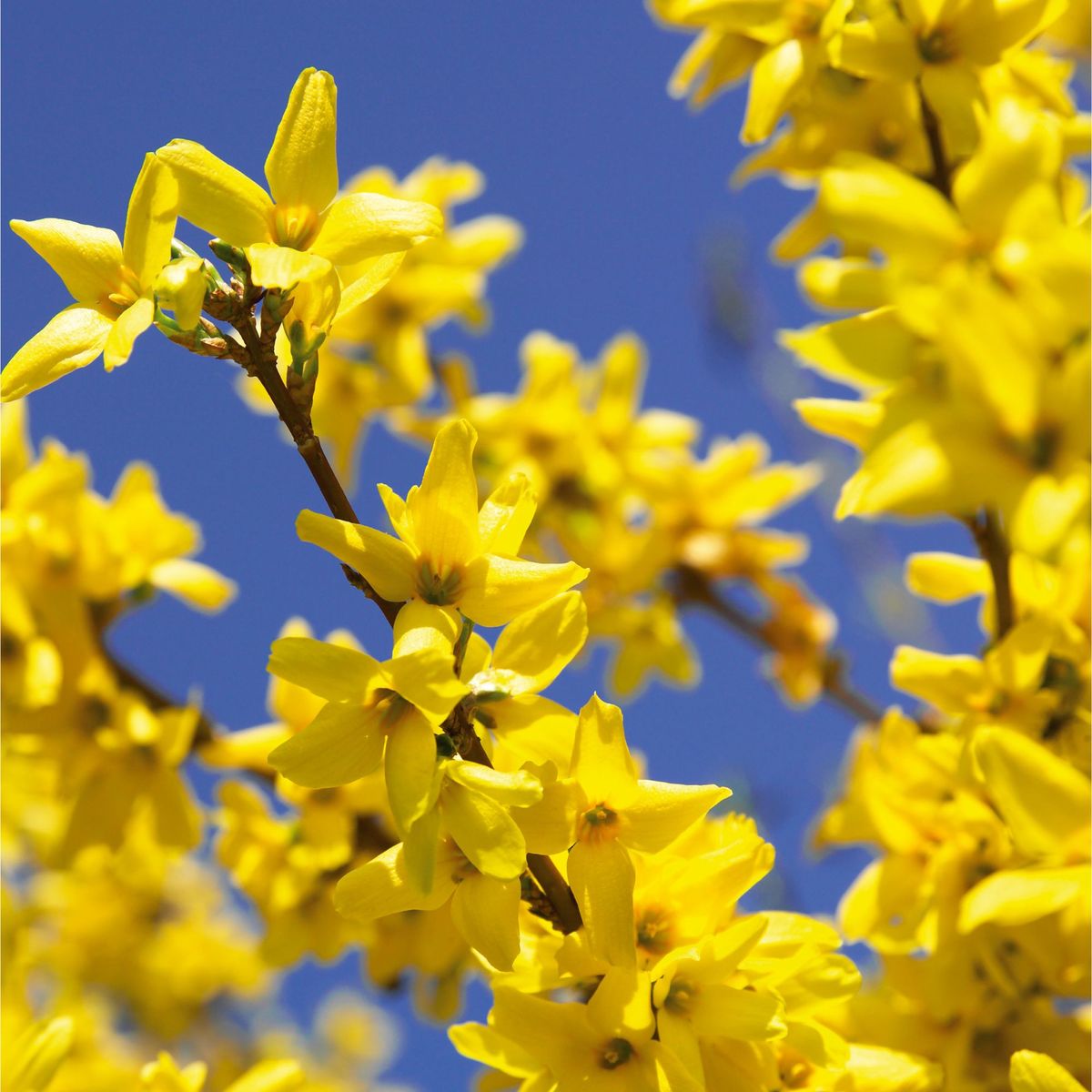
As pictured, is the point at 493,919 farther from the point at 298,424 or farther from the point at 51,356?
the point at 51,356

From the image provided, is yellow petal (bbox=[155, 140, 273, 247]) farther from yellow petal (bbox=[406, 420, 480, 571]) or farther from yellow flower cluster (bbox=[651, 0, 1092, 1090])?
yellow flower cluster (bbox=[651, 0, 1092, 1090])

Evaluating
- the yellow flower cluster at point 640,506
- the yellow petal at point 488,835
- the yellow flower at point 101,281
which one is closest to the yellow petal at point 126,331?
the yellow flower at point 101,281

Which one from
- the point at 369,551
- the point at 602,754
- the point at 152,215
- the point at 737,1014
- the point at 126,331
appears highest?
the point at 152,215

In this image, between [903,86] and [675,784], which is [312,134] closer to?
[675,784]

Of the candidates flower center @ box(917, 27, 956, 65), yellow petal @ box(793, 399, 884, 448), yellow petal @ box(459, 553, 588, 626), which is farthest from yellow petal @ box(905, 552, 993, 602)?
yellow petal @ box(459, 553, 588, 626)

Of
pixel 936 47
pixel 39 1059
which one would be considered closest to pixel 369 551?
pixel 39 1059

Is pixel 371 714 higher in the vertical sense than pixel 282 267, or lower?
lower

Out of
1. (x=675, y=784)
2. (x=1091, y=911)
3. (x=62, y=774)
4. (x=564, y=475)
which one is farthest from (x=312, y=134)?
(x=564, y=475)

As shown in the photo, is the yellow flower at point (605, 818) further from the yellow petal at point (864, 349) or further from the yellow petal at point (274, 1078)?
the yellow petal at point (274, 1078)
